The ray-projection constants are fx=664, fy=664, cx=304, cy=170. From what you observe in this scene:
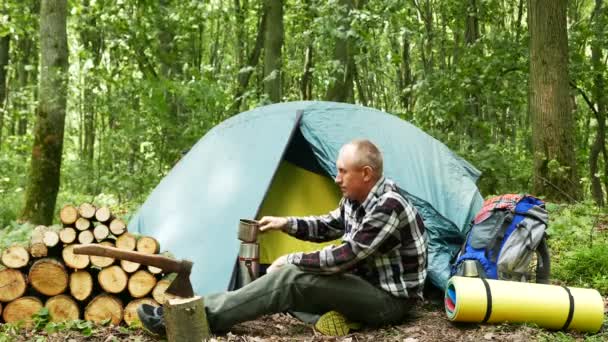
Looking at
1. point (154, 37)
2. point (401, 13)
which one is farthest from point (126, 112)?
point (401, 13)

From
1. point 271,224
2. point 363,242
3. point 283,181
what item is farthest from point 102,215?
point 363,242

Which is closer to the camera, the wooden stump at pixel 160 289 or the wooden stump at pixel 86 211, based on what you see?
the wooden stump at pixel 160 289

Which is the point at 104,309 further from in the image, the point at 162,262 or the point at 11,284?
the point at 162,262

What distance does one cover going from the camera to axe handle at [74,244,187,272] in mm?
3732

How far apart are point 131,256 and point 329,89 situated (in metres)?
7.97

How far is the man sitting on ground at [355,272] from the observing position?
3.83 metres

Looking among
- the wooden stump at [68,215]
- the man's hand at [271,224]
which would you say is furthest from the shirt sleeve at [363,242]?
the wooden stump at [68,215]

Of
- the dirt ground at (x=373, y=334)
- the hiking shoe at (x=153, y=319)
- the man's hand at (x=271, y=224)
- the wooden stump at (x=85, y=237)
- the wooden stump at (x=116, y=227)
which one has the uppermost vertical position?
the man's hand at (x=271, y=224)

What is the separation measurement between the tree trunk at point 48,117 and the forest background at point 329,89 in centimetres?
1

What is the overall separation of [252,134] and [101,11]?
5621mm

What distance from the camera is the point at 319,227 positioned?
14.6 feet

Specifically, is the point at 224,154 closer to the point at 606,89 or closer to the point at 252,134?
the point at 252,134

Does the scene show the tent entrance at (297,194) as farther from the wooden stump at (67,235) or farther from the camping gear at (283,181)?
the wooden stump at (67,235)

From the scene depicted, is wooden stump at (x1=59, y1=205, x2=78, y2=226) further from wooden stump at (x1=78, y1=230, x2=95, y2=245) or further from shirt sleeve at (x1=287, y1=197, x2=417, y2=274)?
shirt sleeve at (x1=287, y1=197, x2=417, y2=274)
